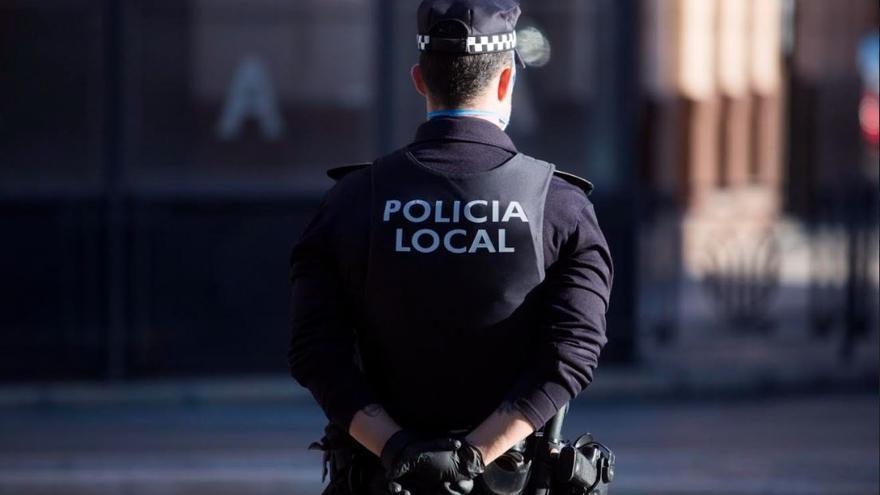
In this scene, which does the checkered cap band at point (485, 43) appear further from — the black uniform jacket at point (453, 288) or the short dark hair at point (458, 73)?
the black uniform jacket at point (453, 288)

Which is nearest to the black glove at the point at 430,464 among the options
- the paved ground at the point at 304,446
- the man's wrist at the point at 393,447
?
the man's wrist at the point at 393,447

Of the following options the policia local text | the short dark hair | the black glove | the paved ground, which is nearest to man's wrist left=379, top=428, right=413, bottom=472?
the black glove

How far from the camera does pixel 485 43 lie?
3000mm

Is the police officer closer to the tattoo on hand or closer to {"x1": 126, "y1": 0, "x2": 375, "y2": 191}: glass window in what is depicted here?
the tattoo on hand

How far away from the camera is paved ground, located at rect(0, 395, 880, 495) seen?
7312 millimetres

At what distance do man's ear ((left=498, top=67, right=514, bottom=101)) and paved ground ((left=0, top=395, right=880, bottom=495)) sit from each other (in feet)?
14.3

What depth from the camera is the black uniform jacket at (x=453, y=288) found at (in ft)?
9.71

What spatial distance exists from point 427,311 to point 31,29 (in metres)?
7.44

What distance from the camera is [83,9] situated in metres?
9.82

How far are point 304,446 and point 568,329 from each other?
5588mm

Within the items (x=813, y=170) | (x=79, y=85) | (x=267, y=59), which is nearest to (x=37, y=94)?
(x=79, y=85)

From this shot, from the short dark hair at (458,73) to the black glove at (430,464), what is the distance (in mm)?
661

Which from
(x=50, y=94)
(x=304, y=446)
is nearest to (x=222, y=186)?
(x=50, y=94)

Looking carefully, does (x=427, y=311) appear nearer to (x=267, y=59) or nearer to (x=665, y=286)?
(x=267, y=59)
